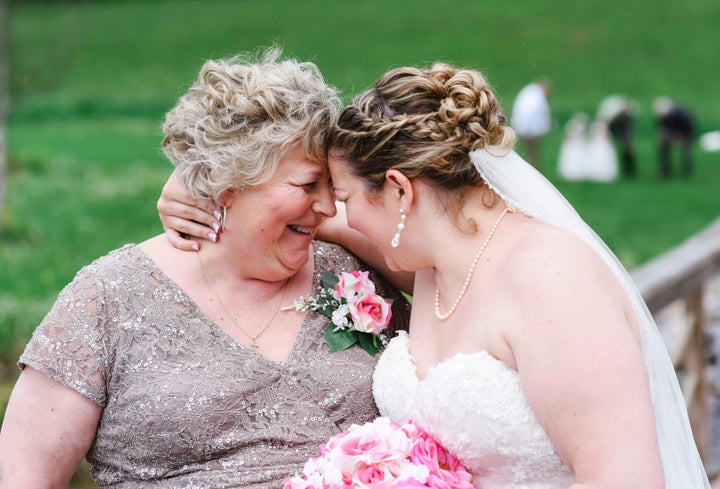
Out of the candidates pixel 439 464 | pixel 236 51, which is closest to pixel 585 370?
pixel 439 464

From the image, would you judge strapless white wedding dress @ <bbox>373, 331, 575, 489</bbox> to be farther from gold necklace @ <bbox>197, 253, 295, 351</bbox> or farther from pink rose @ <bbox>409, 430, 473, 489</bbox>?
gold necklace @ <bbox>197, 253, 295, 351</bbox>

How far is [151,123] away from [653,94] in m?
14.0

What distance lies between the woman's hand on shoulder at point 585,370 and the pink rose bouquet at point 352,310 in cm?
80

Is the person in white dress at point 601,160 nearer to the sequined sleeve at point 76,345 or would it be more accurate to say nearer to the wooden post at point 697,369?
the wooden post at point 697,369

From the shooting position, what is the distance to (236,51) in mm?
29906

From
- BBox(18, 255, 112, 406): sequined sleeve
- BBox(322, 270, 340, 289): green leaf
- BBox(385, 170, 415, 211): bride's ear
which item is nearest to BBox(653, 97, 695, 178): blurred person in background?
BBox(322, 270, 340, 289): green leaf

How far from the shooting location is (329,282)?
3.59 meters

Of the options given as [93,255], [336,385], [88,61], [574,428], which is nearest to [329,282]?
[336,385]

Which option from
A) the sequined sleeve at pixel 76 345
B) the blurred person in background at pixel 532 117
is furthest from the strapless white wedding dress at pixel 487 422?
the blurred person in background at pixel 532 117

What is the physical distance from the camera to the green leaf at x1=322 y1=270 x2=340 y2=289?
359 centimetres

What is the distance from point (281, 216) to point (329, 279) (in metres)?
0.40

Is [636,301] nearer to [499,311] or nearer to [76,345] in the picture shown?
[499,311]

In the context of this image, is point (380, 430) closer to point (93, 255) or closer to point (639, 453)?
point (639, 453)

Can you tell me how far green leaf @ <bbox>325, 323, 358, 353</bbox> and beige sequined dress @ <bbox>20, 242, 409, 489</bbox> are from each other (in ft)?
0.22
